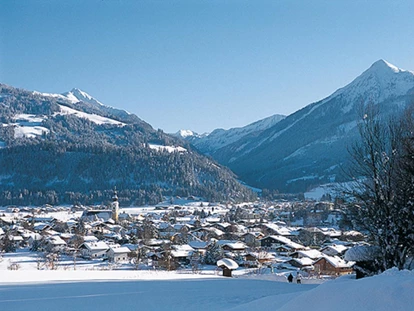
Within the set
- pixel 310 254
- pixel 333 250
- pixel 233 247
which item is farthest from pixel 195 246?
pixel 333 250

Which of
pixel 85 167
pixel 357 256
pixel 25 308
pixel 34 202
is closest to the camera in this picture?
pixel 25 308

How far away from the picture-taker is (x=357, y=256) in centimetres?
1266

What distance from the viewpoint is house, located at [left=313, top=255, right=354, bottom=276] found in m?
27.7

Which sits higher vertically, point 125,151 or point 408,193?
point 125,151

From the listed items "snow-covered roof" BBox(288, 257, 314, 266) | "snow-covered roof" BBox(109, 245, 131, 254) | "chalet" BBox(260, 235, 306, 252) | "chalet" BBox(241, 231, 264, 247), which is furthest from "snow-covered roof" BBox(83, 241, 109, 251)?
"snow-covered roof" BBox(288, 257, 314, 266)

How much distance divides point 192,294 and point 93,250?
101 feet

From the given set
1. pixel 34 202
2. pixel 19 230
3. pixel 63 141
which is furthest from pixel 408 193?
pixel 63 141

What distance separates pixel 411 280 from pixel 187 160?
12272cm

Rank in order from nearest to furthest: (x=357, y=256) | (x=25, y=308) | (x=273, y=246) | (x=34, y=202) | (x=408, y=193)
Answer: (x=25, y=308) < (x=408, y=193) < (x=357, y=256) < (x=273, y=246) < (x=34, y=202)

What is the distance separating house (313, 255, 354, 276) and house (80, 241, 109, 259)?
18.9 m

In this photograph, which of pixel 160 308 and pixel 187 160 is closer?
pixel 160 308

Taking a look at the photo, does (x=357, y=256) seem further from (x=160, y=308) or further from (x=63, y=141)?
(x=63, y=141)

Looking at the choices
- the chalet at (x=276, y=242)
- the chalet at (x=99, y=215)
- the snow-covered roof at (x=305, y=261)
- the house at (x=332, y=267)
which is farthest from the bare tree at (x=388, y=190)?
the chalet at (x=99, y=215)

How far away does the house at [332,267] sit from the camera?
27734mm
